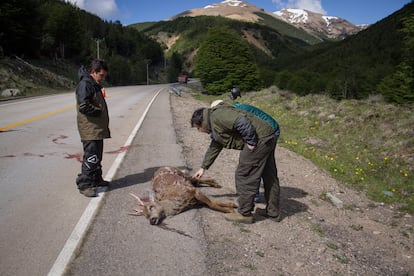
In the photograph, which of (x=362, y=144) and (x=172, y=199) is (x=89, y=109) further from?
(x=362, y=144)

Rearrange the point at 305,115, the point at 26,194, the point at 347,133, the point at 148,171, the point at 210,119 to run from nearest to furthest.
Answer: the point at 210,119
the point at 26,194
the point at 148,171
the point at 347,133
the point at 305,115

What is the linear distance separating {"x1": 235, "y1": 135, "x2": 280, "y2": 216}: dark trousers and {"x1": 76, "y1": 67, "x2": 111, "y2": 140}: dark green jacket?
2235mm

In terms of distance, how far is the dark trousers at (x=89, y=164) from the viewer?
17.2 ft

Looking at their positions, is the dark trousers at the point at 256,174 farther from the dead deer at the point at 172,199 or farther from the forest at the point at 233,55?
the forest at the point at 233,55

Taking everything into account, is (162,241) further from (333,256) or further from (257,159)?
(333,256)

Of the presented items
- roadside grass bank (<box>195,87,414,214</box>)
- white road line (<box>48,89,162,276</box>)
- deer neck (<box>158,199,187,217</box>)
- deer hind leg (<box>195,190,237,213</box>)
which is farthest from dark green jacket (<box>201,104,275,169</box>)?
roadside grass bank (<box>195,87,414,214</box>)

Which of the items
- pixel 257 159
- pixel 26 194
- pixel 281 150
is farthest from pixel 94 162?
pixel 281 150

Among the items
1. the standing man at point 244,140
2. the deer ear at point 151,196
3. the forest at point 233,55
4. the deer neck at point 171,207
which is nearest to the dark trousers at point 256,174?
the standing man at point 244,140

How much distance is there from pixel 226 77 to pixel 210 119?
35.6 meters

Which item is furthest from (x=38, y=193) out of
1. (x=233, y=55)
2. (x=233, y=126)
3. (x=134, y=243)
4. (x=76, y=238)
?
(x=233, y=55)

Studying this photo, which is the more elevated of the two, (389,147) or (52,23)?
(52,23)

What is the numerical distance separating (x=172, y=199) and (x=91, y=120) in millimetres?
1716

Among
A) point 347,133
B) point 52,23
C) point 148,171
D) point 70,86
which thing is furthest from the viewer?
point 52,23

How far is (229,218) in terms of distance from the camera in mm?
4645
